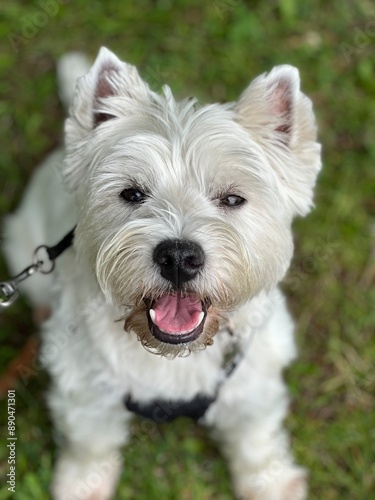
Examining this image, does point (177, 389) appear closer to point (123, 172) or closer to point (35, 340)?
point (123, 172)

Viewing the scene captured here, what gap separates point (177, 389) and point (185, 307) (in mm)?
641

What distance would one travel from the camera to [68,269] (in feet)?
10.3

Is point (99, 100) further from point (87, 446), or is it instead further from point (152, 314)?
point (87, 446)

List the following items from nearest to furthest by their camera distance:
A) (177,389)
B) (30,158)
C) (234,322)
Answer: (234,322) < (177,389) < (30,158)

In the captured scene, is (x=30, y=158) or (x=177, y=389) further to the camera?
(x=30, y=158)

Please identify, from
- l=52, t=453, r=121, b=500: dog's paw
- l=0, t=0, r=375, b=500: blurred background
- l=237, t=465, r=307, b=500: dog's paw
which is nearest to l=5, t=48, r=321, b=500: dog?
l=52, t=453, r=121, b=500: dog's paw

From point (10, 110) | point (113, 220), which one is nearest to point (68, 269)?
point (113, 220)

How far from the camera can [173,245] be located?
8.20ft

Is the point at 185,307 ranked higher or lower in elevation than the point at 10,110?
higher

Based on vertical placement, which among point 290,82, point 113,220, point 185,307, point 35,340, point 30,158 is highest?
point 290,82

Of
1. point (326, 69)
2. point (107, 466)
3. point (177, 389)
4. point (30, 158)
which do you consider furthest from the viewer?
point (326, 69)

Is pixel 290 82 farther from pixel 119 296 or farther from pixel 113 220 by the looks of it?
pixel 119 296

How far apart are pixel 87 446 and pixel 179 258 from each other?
5.45 ft

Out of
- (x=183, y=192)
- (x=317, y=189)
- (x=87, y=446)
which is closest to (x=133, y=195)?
(x=183, y=192)
